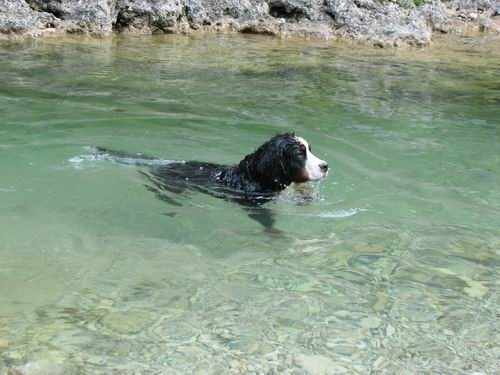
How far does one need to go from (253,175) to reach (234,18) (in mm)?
12850

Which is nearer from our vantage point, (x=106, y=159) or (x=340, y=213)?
(x=340, y=213)

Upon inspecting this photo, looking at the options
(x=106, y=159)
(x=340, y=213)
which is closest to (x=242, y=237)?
(x=340, y=213)

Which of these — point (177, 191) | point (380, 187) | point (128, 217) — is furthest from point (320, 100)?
point (128, 217)

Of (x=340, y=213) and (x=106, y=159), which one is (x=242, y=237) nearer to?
(x=340, y=213)

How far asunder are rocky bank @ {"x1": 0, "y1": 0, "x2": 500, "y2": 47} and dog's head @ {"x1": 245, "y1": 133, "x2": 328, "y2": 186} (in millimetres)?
11169

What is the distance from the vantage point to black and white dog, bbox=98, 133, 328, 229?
21.6 feet

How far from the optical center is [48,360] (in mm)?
4043

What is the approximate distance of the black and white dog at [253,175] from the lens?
260 inches

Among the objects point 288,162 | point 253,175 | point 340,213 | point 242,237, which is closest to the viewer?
point 242,237

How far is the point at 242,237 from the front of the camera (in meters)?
6.20

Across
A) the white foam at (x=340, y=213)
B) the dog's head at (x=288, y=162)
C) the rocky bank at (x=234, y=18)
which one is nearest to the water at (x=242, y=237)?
the white foam at (x=340, y=213)

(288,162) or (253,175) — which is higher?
(288,162)

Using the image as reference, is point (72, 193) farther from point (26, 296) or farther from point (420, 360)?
point (420, 360)

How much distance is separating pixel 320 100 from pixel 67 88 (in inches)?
168
